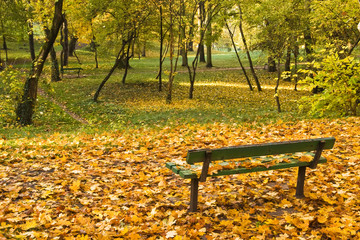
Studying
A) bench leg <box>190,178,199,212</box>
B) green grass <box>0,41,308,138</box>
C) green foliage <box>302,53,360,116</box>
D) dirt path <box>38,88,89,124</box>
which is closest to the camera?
bench leg <box>190,178,199,212</box>

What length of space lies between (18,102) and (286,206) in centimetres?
1120

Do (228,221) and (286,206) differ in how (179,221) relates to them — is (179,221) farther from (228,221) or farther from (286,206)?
(286,206)

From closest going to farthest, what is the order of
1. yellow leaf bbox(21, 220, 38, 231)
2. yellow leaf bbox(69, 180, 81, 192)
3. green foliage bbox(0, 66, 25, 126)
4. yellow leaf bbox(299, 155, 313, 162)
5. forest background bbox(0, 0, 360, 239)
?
yellow leaf bbox(21, 220, 38, 231) → forest background bbox(0, 0, 360, 239) → yellow leaf bbox(299, 155, 313, 162) → yellow leaf bbox(69, 180, 81, 192) → green foliage bbox(0, 66, 25, 126)

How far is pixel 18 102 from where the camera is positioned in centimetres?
1294

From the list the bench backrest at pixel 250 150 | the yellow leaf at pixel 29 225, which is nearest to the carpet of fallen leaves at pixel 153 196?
the yellow leaf at pixel 29 225

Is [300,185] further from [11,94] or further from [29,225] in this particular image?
[11,94]

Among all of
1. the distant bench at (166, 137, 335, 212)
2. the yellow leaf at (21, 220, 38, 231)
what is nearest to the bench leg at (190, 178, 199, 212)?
the distant bench at (166, 137, 335, 212)

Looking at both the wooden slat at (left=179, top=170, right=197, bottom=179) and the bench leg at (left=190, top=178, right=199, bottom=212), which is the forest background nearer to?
the bench leg at (left=190, top=178, right=199, bottom=212)

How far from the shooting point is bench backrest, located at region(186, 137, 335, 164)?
4387 millimetres

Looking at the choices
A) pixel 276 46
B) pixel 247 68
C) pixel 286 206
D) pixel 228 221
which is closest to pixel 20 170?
pixel 228 221

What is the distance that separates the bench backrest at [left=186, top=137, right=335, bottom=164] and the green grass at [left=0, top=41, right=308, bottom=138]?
6402 millimetres

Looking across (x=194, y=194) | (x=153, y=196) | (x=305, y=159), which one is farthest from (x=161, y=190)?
(x=305, y=159)

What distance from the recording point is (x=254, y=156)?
4785 millimetres

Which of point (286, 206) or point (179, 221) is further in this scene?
→ point (286, 206)
